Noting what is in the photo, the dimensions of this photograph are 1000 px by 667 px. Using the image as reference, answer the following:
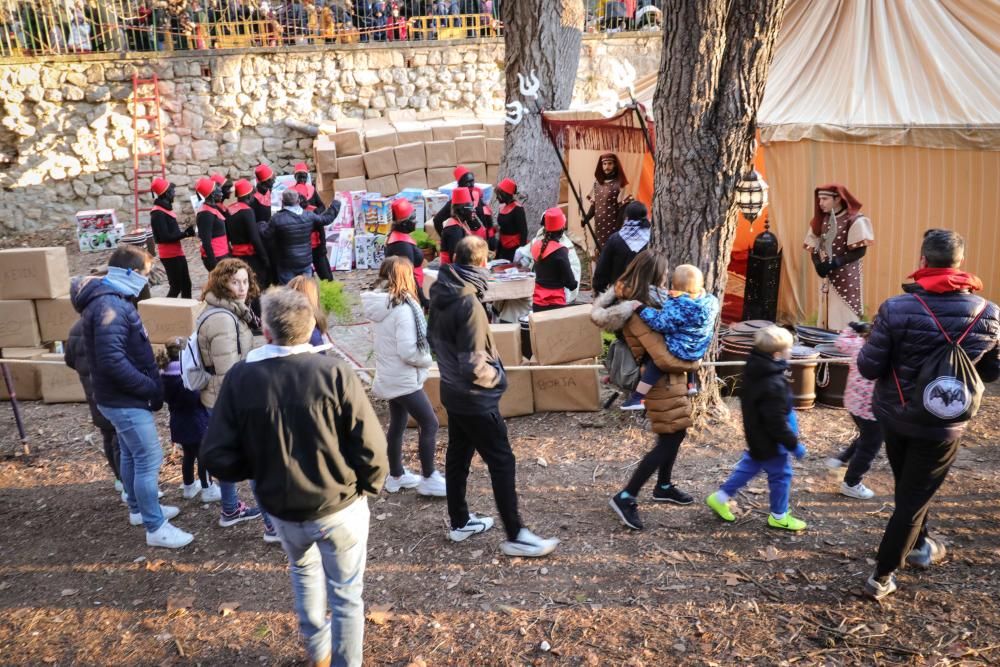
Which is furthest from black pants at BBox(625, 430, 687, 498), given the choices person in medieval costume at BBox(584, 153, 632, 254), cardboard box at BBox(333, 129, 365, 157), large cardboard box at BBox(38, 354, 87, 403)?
cardboard box at BBox(333, 129, 365, 157)

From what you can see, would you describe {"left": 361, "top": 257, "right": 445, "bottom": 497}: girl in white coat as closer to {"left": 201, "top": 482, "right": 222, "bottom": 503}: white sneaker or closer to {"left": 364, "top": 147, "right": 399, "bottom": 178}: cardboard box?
{"left": 201, "top": 482, "right": 222, "bottom": 503}: white sneaker

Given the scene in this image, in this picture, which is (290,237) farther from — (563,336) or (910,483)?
(910,483)

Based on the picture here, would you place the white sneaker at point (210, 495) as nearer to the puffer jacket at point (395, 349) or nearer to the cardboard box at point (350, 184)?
the puffer jacket at point (395, 349)

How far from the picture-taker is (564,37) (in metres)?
11.1

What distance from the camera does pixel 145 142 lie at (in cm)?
1512

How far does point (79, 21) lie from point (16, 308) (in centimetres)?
1022

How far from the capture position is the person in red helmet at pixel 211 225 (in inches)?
353

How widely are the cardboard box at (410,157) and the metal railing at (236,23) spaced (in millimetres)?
4377

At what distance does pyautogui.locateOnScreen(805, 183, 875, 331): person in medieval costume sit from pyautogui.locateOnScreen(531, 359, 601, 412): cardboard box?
8.86 feet

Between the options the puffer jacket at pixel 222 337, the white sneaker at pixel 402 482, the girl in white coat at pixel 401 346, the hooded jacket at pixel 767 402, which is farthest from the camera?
the white sneaker at pixel 402 482

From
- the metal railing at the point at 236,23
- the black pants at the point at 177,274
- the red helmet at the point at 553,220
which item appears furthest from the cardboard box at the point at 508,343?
the metal railing at the point at 236,23

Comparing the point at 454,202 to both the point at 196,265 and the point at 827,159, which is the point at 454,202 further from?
the point at 196,265

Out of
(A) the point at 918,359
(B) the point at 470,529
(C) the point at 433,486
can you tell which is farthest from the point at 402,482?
(A) the point at 918,359

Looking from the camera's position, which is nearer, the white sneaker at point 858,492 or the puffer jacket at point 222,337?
the puffer jacket at point 222,337
